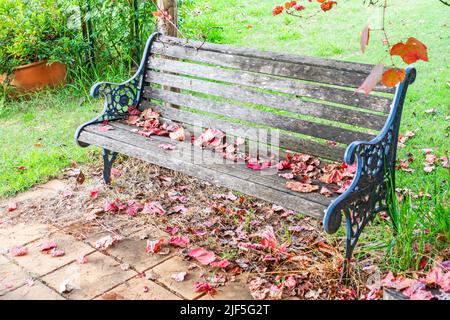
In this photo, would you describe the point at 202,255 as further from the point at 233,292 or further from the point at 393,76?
the point at 393,76

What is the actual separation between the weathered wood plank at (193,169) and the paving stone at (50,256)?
0.70m

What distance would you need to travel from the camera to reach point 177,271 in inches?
130

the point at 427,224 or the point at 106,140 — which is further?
the point at 106,140

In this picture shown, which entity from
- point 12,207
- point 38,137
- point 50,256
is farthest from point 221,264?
point 38,137

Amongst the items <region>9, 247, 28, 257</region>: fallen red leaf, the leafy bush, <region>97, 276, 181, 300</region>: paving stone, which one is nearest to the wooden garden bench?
<region>97, 276, 181, 300</region>: paving stone

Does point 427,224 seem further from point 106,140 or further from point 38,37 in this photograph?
point 38,37

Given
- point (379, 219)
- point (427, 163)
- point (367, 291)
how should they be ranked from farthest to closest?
point (427, 163) → point (379, 219) → point (367, 291)

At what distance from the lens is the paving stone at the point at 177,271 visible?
3.12 m

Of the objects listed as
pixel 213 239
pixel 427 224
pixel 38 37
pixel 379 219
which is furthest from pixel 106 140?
pixel 38 37

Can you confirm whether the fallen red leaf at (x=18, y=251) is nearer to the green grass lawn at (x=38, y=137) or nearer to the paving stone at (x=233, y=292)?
the green grass lawn at (x=38, y=137)

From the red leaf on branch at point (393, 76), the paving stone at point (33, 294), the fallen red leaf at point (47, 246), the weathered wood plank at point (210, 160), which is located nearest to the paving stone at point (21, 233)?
the fallen red leaf at point (47, 246)
